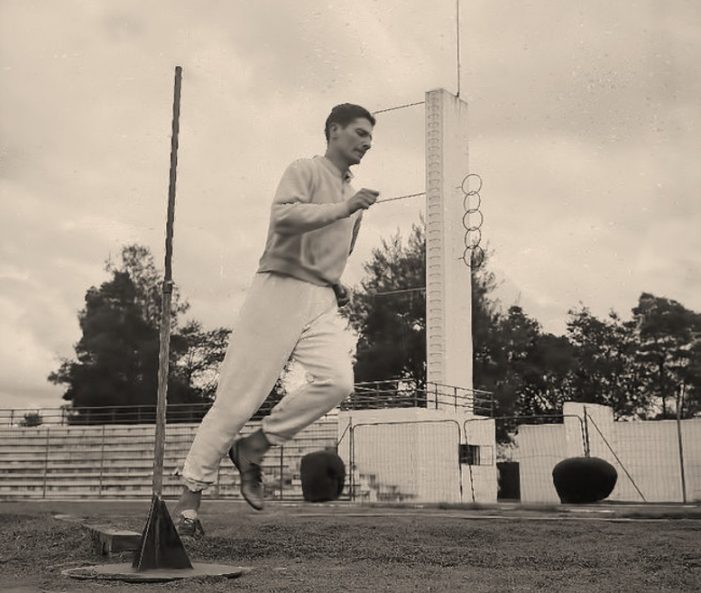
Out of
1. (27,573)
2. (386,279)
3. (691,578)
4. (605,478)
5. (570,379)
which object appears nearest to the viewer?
(691,578)

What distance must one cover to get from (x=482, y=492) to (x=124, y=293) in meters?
27.1

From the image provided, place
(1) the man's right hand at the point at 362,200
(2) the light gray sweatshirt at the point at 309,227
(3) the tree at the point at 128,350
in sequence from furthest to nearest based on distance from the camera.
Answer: (3) the tree at the point at 128,350
(2) the light gray sweatshirt at the point at 309,227
(1) the man's right hand at the point at 362,200

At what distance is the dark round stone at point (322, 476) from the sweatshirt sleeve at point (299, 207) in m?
11.1

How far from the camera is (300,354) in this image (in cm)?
397

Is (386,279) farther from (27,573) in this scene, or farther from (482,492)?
(27,573)

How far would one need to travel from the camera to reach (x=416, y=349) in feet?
128

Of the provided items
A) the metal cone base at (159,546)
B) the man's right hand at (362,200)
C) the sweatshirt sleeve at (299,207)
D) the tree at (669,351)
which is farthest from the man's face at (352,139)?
the tree at (669,351)

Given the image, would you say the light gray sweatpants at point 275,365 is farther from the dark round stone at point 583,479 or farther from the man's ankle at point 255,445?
the dark round stone at point 583,479

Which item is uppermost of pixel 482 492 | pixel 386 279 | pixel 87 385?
pixel 386 279

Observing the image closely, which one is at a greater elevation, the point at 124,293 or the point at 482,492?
the point at 124,293

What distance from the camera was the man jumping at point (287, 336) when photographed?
3893mm

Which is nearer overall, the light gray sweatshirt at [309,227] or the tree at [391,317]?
the light gray sweatshirt at [309,227]

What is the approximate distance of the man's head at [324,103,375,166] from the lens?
406 centimetres

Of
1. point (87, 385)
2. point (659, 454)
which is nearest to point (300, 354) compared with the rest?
point (659, 454)
